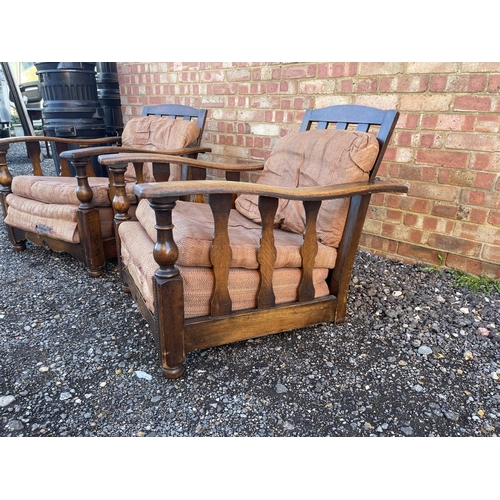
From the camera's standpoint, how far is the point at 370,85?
2314 millimetres

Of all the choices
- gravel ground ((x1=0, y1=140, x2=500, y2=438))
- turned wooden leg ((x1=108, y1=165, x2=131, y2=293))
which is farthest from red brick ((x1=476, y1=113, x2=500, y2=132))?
turned wooden leg ((x1=108, y1=165, x2=131, y2=293))

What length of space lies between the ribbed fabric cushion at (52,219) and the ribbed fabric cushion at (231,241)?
59 centimetres

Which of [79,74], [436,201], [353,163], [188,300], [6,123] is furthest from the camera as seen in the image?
[6,123]

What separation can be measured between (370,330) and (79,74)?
10.0 feet

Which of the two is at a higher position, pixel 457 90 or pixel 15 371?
pixel 457 90

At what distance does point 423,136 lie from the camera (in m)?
2.20

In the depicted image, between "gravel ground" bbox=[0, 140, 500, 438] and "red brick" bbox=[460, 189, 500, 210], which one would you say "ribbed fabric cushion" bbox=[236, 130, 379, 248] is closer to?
"gravel ground" bbox=[0, 140, 500, 438]

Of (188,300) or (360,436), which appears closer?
(360,436)

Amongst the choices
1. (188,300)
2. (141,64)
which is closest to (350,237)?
(188,300)

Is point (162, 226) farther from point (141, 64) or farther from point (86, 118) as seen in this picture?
point (141, 64)

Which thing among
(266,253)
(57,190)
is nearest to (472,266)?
(266,253)

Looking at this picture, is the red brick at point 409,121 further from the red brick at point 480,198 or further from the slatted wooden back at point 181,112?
the slatted wooden back at point 181,112

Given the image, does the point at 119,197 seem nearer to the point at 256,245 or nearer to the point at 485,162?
the point at 256,245

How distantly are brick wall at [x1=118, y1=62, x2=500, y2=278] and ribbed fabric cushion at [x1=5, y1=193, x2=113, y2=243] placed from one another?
1.34 meters
